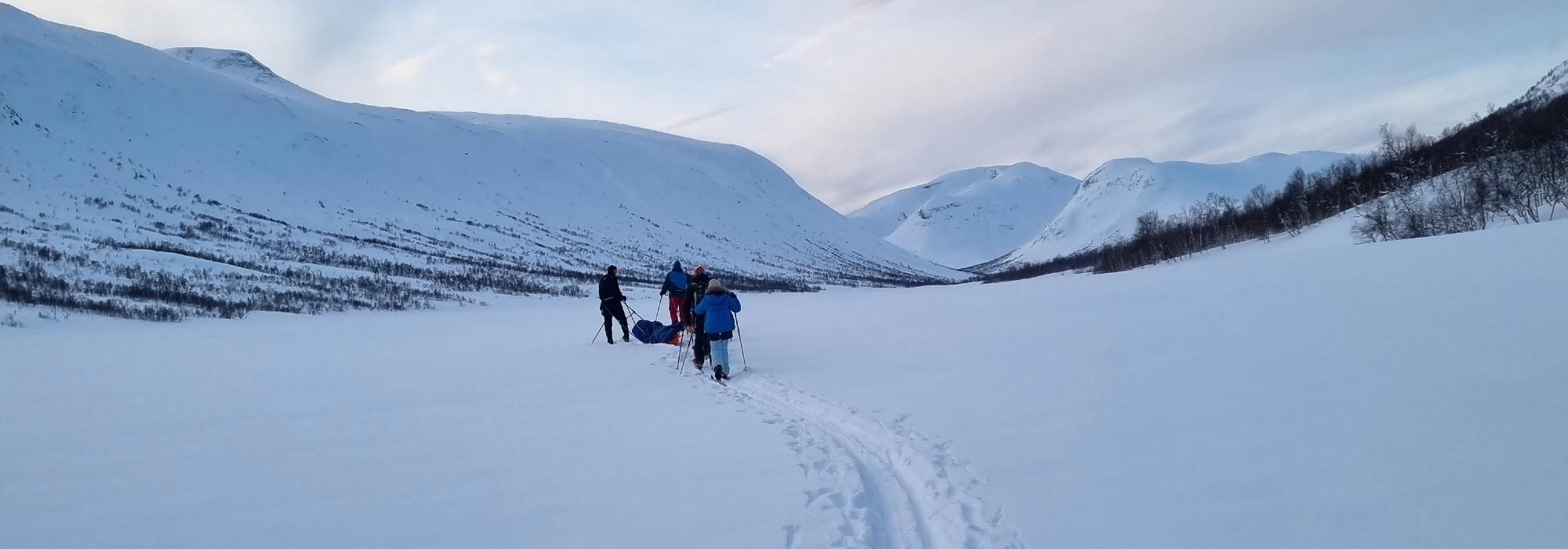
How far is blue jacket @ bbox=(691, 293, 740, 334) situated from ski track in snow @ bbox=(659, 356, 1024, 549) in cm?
296

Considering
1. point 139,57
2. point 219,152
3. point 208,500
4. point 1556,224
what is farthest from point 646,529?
point 139,57

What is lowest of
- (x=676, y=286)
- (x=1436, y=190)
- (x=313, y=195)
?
(x=676, y=286)

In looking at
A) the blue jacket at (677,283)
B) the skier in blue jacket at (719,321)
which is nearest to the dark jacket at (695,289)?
the blue jacket at (677,283)

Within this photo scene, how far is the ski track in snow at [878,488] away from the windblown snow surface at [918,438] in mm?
31

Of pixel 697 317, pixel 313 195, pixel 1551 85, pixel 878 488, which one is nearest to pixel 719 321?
pixel 697 317

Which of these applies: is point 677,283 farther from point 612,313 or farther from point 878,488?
point 878,488

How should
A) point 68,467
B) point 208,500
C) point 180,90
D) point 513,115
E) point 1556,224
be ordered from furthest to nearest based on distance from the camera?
point 513,115 < point 180,90 < point 1556,224 < point 68,467 < point 208,500

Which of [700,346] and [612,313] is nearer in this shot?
[700,346]

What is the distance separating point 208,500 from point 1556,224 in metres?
19.8

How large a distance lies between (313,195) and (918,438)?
3200 inches

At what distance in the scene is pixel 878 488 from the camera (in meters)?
5.63

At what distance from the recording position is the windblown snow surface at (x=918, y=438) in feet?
14.7

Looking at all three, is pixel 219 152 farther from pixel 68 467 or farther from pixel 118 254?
pixel 68 467

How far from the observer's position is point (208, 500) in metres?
5.21
